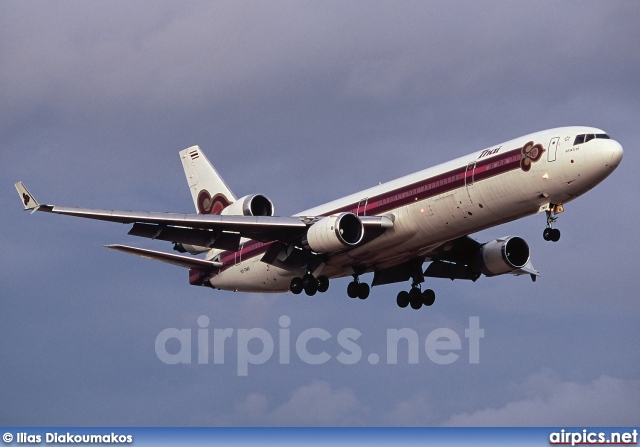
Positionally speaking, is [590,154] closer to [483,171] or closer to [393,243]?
[483,171]

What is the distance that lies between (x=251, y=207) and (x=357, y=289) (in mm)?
6440

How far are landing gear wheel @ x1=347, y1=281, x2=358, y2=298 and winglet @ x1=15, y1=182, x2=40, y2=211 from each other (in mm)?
16066

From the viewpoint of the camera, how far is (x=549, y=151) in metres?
51.7

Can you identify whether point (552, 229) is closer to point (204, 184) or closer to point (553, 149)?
point (553, 149)

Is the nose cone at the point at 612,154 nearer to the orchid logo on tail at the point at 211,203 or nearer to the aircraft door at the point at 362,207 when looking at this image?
the aircraft door at the point at 362,207

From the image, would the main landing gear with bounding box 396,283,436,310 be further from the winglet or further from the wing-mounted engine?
the winglet

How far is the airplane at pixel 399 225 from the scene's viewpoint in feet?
170

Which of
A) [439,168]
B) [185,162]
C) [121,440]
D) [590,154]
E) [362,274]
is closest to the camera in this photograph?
[121,440]

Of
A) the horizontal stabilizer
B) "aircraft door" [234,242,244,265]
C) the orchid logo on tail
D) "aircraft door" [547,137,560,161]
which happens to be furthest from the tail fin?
"aircraft door" [547,137,560,161]

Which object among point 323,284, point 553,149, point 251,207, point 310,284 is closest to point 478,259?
point 323,284

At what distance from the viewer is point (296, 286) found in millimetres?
59125

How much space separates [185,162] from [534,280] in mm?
20022

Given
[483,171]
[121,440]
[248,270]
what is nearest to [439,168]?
[483,171]

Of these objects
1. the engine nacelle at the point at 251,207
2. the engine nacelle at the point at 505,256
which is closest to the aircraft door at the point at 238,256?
the engine nacelle at the point at 251,207
